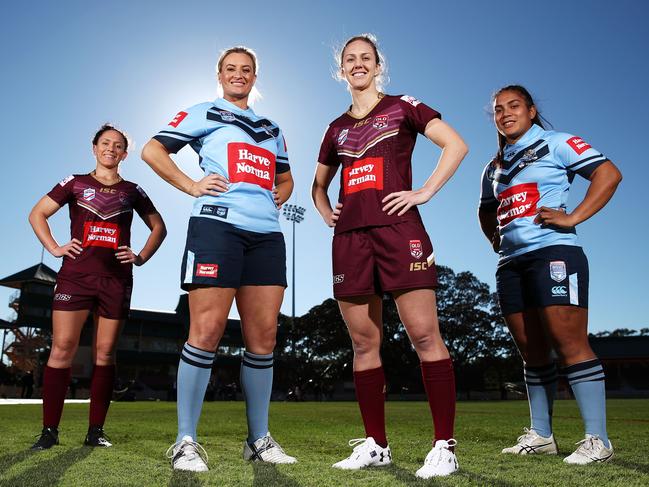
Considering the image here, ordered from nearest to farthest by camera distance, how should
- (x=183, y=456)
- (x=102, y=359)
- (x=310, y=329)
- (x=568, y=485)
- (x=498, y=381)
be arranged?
Answer: (x=568, y=485)
(x=183, y=456)
(x=102, y=359)
(x=498, y=381)
(x=310, y=329)

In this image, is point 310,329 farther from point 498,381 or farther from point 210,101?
point 210,101

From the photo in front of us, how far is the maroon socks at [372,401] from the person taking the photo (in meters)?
3.36

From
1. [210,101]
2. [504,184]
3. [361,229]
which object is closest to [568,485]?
[361,229]

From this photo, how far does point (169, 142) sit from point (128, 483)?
206 cm

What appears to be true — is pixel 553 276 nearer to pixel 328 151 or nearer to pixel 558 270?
pixel 558 270

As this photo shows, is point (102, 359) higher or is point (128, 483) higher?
point (102, 359)

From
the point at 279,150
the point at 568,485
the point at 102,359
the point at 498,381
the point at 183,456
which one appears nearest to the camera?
the point at 568,485

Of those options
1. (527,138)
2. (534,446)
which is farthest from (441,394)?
(527,138)

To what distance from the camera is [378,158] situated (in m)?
3.51

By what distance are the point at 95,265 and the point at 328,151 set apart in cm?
224

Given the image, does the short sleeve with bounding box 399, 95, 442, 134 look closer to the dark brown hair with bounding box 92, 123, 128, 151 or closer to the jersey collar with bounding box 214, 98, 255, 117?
the jersey collar with bounding box 214, 98, 255, 117

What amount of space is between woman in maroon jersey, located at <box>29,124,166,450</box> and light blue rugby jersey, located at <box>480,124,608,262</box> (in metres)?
3.07

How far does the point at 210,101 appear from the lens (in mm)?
3902

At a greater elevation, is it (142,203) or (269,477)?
(142,203)
